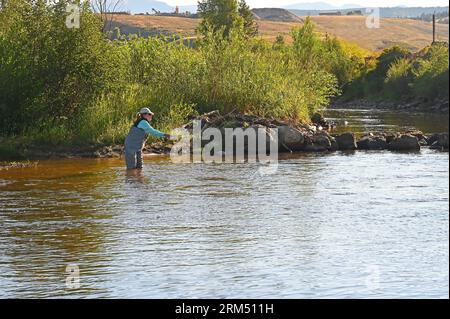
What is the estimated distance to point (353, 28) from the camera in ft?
571

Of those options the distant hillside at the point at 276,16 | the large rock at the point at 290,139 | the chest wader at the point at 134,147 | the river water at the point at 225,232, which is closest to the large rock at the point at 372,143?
the large rock at the point at 290,139

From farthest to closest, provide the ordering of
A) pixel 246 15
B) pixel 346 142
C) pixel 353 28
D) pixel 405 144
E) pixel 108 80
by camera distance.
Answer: pixel 353 28
pixel 246 15
pixel 108 80
pixel 346 142
pixel 405 144

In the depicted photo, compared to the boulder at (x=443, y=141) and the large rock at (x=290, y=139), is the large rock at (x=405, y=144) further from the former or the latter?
the large rock at (x=290, y=139)

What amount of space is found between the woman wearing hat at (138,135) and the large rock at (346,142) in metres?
8.36

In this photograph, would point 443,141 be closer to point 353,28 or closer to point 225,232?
point 225,232

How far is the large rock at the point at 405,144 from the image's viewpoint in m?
28.9

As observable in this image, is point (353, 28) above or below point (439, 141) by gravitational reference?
above

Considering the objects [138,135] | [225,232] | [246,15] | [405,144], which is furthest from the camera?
[246,15]

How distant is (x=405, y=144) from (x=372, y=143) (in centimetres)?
106

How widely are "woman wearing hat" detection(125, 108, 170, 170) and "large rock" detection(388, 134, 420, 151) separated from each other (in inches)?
371

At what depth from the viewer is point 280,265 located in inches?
493

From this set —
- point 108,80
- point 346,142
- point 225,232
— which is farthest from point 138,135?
point 346,142

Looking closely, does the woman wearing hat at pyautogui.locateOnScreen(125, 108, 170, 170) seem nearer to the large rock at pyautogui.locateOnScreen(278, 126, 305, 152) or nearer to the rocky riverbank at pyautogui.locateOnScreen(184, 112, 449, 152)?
the rocky riverbank at pyautogui.locateOnScreen(184, 112, 449, 152)
